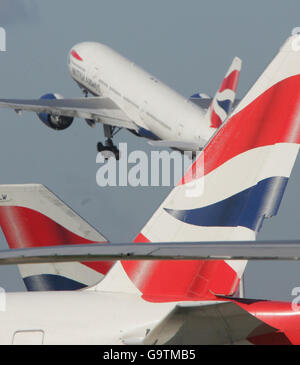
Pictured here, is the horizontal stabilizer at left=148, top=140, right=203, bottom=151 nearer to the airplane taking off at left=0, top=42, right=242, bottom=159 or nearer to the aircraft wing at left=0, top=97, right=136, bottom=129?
the airplane taking off at left=0, top=42, right=242, bottom=159

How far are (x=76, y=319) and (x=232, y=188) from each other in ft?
16.5

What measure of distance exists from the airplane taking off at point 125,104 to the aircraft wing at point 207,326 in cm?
6993

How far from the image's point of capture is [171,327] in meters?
12.7

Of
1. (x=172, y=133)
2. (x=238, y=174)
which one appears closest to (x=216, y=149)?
(x=238, y=174)

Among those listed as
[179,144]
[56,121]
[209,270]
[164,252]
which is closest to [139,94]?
[56,121]

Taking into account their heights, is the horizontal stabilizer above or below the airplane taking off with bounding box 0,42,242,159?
below

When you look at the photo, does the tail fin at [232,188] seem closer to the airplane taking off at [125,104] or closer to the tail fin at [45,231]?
the tail fin at [45,231]

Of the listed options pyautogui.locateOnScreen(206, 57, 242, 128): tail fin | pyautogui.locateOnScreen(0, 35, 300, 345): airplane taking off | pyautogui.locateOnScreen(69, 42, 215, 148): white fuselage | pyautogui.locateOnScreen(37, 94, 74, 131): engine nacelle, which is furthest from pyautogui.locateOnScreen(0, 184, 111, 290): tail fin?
pyautogui.locateOnScreen(37, 94, 74, 131): engine nacelle

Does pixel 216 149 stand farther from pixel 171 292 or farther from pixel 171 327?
pixel 171 327

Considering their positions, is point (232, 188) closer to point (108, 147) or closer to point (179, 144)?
point (179, 144)

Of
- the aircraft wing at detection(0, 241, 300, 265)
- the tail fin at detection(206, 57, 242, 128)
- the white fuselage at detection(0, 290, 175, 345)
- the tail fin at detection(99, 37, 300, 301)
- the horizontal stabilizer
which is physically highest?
the tail fin at detection(206, 57, 242, 128)

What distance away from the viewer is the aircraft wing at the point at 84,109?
98.6 meters

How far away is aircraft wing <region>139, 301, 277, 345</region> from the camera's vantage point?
39.5ft
